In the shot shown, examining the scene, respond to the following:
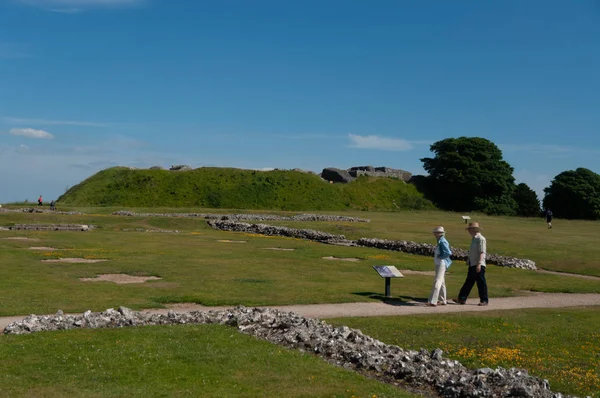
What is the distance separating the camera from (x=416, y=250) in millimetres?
39562

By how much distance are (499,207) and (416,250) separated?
68324 mm

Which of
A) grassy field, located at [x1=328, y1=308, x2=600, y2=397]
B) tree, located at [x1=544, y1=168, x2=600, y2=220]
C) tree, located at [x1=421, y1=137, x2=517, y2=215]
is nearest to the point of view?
grassy field, located at [x1=328, y1=308, x2=600, y2=397]

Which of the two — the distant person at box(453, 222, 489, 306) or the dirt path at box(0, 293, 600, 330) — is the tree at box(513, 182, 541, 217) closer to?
the dirt path at box(0, 293, 600, 330)

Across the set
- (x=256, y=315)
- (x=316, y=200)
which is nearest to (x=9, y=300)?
(x=256, y=315)

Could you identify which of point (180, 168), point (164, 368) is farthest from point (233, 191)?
point (164, 368)

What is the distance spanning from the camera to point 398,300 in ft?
70.7

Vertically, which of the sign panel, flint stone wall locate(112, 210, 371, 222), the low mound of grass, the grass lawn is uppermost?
the low mound of grass

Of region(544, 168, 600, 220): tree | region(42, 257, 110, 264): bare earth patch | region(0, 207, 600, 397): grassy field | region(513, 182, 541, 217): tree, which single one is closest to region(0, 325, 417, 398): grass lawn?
region(0, 207, 600, 397): grassy field

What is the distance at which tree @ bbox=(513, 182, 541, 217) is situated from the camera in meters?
108

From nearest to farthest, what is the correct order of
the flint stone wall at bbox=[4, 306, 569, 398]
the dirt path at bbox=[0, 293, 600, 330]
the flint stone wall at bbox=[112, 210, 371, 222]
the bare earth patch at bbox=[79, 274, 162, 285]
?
the flint stone wall at bbox=[4, 306, 569, 398] < the dirt path at bbox=[0, 293, 600, 330] < the bare earth patch at bbox=[79, 274, 162, 285] < the flint stone wall at bbox=[112, 210, 371, 222]

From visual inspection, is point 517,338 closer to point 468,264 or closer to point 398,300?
point 468,264

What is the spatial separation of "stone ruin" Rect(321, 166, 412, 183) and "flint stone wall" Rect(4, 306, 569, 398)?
91.4 m

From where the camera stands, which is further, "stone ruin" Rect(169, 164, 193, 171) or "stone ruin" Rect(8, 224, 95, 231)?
"stone ruin" Rect(169, 164, 193, 171)

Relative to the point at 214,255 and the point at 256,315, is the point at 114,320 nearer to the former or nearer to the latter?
the point at 256,315
